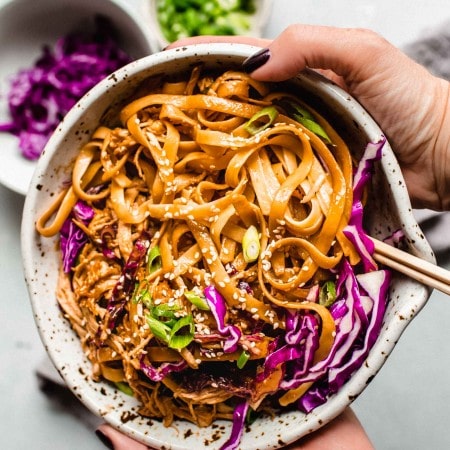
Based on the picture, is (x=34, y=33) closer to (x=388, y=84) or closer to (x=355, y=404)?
(x=388, y=84)

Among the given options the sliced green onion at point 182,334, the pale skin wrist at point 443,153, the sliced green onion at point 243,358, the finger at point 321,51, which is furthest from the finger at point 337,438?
the finger at point 321,51

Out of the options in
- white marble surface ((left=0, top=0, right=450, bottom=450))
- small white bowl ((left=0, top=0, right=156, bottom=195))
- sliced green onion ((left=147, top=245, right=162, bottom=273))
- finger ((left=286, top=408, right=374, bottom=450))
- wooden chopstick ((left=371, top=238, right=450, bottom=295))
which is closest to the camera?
wooden chopstick ((left=371, top=238, right=450, bottom=295))

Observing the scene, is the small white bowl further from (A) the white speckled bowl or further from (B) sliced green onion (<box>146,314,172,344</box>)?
(B) sliced green onion (<box>146,314,172,344</box>)

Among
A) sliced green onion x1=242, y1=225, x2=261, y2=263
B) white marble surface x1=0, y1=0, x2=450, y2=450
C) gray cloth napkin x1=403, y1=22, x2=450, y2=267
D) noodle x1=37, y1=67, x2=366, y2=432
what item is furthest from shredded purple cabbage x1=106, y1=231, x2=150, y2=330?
gray cloth napkin x1=403, y1=22, x2=450, y2=267

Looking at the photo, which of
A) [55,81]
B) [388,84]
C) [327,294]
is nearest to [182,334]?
[327,294]

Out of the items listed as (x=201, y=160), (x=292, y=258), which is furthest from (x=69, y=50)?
(x=292, y=258)

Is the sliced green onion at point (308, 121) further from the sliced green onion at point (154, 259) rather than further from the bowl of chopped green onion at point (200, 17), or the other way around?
the bowl of chopped green onion at point (200, 17)

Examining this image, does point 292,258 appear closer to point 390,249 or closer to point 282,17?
point 390,249

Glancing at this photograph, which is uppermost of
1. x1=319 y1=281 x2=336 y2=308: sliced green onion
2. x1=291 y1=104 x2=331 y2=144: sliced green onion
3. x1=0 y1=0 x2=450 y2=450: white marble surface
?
x1=291 y1=104 x2=331 y2=144: sliced green onion
